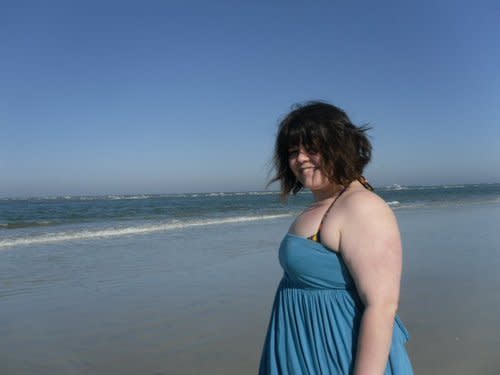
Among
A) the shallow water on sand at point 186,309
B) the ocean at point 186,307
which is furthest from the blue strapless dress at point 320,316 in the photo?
the shallow water on sand at point 186,309

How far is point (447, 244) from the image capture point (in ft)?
31.9

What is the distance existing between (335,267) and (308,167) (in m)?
0.37

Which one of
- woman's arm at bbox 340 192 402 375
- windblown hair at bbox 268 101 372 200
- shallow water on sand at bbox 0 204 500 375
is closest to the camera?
woman's arm at bbox 340 192 402 375

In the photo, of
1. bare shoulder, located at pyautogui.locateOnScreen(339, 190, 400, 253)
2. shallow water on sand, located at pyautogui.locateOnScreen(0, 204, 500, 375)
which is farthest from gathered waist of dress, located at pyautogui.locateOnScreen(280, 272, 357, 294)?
shallow water on sand, located at pyautogui.locateOnScreen(0, 204, 500, 375)

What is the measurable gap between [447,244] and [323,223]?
30.7 ft

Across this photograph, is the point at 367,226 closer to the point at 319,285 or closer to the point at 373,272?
the point at 373,272

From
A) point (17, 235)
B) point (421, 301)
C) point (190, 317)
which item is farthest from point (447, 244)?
point (17, 235)

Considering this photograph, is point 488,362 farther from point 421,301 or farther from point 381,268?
point 381,268

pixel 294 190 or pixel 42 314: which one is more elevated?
pixel 294 190

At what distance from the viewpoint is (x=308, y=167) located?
1.54 meters

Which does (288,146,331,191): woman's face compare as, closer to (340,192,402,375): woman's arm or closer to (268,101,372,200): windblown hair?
(268,101,372,200): windblown hair

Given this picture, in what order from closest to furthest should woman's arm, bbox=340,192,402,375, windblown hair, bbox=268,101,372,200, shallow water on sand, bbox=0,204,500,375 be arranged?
woman's arm, bbox=340,192,402,375 → windblown hair, bbox=268,101,372,200 → shallow water on sand, bbox=0,204,500,375

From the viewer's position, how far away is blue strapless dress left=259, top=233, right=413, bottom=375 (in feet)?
4.50

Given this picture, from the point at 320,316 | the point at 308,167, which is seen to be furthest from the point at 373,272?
the point at 308,167
